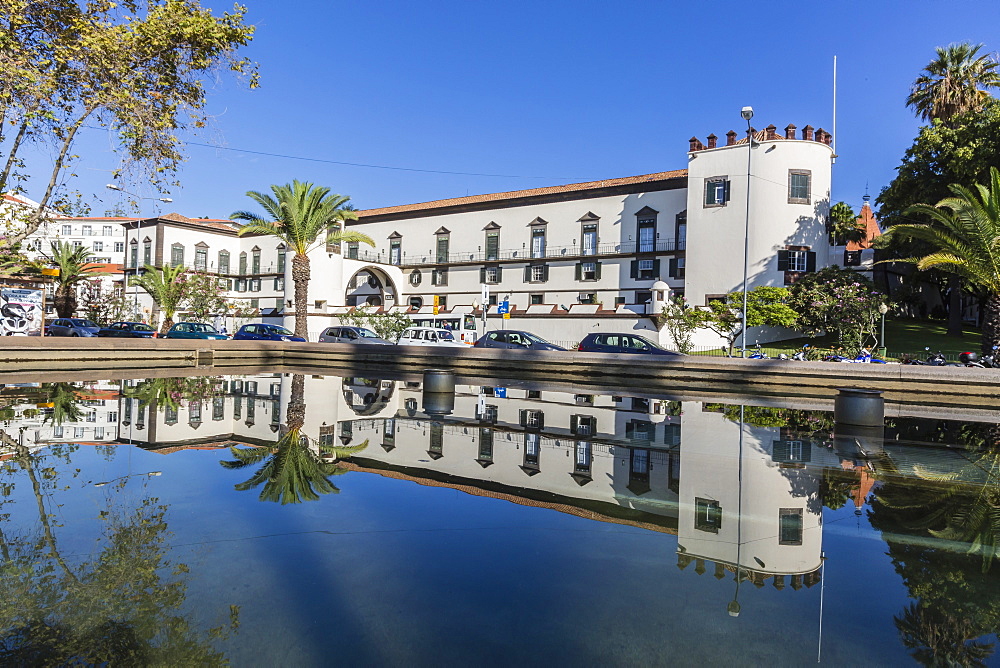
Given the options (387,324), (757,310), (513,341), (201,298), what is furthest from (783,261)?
(201,298)

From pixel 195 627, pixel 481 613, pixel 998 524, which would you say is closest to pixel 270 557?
Result: pixel 195 627

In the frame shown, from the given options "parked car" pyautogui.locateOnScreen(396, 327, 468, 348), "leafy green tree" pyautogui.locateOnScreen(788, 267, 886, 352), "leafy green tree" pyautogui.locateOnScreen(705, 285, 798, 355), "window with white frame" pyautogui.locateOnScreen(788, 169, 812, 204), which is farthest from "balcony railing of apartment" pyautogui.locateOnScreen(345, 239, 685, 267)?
"parked car" pyautogui.locateOnScreen(396, 327, 468, 348)

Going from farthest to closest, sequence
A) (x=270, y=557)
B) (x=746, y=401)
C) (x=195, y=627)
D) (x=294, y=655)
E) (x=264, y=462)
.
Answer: (x=746, y=401) → (x=264, y=462) → (x=270, y=557) → (x=195, y=627) → (x=294, y=655)

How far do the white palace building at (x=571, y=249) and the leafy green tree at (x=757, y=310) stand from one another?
2507 mm

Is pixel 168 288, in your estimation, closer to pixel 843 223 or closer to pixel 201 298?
pixel 201 298

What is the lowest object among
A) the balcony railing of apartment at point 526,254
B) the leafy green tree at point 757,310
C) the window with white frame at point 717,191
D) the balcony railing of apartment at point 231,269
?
the leafy green tree at point 757,310

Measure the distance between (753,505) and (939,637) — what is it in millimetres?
1981

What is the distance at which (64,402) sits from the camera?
981 centimetres

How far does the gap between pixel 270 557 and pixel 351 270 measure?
166 ft

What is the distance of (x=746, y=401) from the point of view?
39.3ft

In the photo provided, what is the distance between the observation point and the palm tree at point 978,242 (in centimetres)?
1616

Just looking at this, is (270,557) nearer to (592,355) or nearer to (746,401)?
(746,401)

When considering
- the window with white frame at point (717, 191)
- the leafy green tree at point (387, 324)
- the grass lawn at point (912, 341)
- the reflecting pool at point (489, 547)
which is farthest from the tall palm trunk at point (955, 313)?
the reflecting pool at point (489, 547)

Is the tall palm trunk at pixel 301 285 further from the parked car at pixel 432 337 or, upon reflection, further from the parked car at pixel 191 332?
the parked car at pixel 432 337
